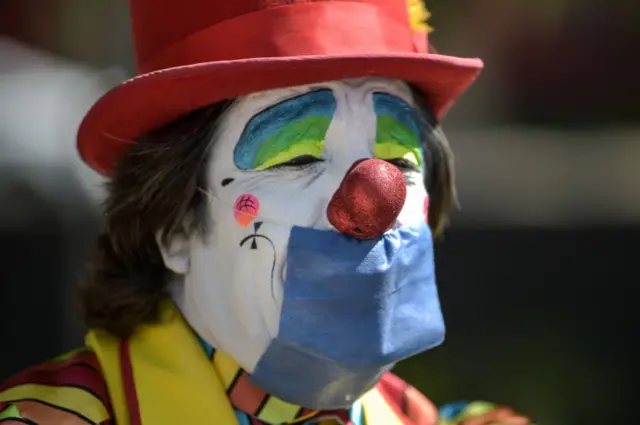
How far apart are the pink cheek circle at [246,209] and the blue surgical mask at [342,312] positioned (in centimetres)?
8

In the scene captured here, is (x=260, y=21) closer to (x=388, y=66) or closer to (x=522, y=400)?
(x=388, y=66)

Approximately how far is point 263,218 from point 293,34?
296 millimetres

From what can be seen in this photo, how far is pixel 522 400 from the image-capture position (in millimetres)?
3020

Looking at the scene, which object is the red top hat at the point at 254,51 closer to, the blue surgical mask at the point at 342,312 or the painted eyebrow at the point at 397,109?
the painted eyebrow at the point at 397,109

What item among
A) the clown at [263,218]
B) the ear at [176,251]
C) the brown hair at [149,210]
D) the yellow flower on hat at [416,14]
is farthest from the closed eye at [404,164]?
the ear at [176,251]

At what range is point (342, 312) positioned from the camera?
1.46 metres

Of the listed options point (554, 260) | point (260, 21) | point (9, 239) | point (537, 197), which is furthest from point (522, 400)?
point (260, 21)

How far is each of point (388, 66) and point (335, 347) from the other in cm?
46

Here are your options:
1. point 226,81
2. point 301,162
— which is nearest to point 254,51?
point 226,81

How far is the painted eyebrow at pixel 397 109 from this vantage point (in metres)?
1.59

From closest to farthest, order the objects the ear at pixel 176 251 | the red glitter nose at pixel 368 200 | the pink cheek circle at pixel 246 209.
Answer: the red glitter nose at pixel 368 200 < the pink cheek circle at pixel 246 209 < the ear at pixel 176 251

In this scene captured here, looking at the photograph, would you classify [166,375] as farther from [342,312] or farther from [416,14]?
[416,14]

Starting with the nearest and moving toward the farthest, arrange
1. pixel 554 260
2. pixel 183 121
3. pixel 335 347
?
pixel 335 347, pixel 183 121, pixel 554 260

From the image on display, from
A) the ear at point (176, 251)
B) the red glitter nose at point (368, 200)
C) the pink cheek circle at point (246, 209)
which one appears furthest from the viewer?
the ear at point (176, 251)
